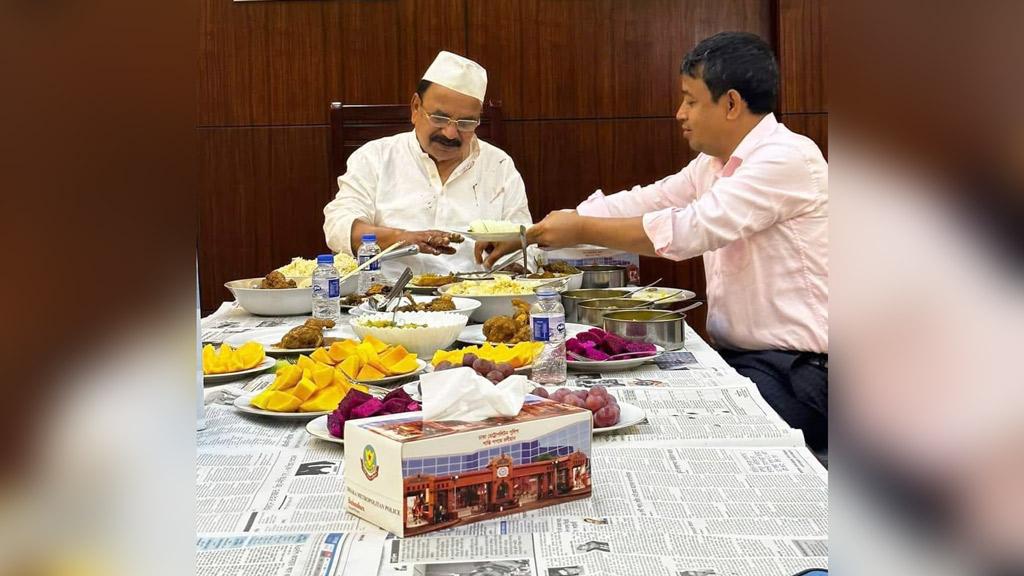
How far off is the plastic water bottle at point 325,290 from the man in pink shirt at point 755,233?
0.67 meters

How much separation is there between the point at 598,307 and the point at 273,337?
0.70 m

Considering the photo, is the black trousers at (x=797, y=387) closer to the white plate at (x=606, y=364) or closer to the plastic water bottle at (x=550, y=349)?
the white plate at (x=606, y=364)

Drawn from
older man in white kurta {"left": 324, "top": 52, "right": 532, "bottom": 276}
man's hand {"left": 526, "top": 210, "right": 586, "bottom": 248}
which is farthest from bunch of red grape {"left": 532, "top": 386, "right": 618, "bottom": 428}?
older man in white kurta {"left": 324, "top": 52, "right": 532, "bottom": 276}

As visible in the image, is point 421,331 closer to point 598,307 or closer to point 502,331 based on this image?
point 502,331

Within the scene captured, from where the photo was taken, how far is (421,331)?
1691mm

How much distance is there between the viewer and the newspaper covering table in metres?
0.82

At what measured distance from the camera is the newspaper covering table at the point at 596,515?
82 centimetres

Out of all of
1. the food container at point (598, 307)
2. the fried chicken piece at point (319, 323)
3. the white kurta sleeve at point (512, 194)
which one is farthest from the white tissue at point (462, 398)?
the white kurta sleeve at point (512, 194)

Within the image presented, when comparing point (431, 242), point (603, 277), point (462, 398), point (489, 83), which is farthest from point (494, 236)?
point (489, 83)

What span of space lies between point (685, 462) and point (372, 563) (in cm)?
43
